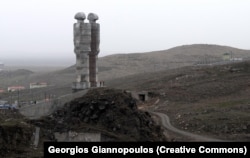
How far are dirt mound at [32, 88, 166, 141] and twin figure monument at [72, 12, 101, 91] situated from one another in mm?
6841

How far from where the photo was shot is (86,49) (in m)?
44.5

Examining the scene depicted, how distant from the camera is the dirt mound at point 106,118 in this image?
3259cm

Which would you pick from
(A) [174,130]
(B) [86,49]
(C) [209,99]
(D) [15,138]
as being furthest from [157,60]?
(D) [15,138]

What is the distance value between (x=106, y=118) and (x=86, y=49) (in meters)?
11.6

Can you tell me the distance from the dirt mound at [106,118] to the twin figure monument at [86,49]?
6.84 m

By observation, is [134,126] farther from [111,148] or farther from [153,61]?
[153,61]

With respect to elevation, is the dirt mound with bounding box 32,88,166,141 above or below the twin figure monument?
below

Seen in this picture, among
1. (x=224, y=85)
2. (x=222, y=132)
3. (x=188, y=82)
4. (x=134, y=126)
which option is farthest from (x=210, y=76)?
(x=134, y=126)

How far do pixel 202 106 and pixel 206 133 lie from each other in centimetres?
1144

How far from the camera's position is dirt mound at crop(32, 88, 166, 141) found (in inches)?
1283

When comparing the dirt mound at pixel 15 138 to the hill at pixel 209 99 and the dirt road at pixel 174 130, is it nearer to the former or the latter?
the dirt road at pixel 174 130
